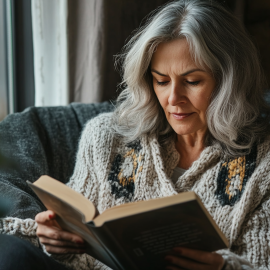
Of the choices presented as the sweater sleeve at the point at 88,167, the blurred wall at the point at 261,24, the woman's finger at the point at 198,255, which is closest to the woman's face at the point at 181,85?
the sweater sleeve at the point at 88,167

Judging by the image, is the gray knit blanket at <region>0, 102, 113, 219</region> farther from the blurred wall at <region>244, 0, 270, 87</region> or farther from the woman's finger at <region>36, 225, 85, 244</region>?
the blurred wall at <region>244, 0, 270, 87</region>

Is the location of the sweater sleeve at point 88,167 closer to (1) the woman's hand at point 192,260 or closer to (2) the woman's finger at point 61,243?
(2) the woman's finger at point 61,243

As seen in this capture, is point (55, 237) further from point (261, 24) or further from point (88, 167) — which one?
point (261, 24)

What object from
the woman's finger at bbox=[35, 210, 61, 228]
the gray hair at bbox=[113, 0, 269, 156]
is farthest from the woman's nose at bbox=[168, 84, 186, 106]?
the woman's finger at bbox=[35, 210, 61, 228]

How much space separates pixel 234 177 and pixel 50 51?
1.18 metres

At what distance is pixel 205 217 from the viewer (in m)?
0.80

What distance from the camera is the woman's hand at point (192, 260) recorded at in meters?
0.90

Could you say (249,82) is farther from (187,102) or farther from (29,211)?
(29,211)

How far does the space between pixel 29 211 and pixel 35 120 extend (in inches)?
19.2

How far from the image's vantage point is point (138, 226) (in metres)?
0.81

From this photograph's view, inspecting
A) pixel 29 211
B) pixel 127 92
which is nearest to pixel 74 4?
pixel 127 92

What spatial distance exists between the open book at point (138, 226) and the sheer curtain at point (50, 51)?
113 centimetres

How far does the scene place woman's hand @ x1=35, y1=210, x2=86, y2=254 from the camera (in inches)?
39.1

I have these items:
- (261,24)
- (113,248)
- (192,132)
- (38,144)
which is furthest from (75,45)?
(113,248)
